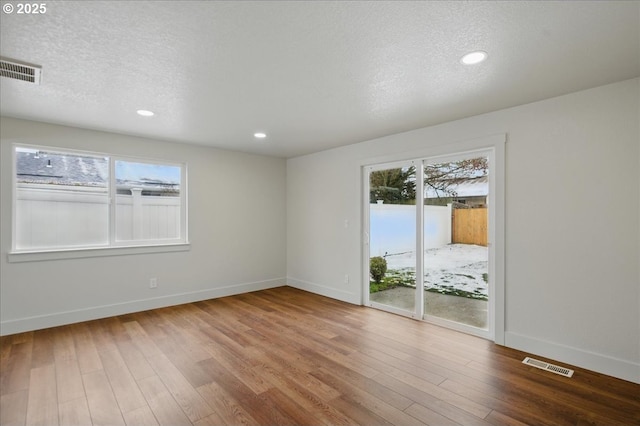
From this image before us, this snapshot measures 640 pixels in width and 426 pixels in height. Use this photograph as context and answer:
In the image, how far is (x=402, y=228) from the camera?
427 centimetres

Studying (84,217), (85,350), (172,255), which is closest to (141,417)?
(85,350)

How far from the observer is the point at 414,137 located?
404 cm

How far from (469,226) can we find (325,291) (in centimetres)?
259

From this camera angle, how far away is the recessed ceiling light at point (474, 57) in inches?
82.7

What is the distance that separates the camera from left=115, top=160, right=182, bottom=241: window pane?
4355 mm

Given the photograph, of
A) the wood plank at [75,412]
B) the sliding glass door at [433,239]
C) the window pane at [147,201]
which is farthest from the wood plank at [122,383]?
the sliding glass door at [433,239]

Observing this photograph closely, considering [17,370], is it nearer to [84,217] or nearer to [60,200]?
[84,217]

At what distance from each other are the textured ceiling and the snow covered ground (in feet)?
5.14

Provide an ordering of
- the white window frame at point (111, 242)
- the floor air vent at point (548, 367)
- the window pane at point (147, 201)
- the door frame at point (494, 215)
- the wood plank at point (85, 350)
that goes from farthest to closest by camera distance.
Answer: the window pane at point (147, 201) → the white window frame at point (111, 242) → the door frame at point (494, 215) → the wood plank at point (85, 350) → the floor air vent at point (548, 367)

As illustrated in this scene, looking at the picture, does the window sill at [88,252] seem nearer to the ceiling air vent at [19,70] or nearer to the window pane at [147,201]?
the window pane at [147,201]

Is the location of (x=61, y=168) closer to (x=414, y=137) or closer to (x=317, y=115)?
(x=317, y=115)

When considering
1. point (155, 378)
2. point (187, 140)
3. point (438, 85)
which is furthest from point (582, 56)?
point (187, 140)

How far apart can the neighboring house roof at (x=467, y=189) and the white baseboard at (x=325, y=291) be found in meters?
1.96

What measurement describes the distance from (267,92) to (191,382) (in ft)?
8.33
